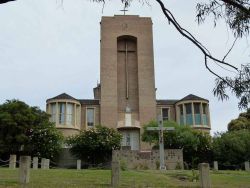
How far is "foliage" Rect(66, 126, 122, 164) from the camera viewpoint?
46750 mm

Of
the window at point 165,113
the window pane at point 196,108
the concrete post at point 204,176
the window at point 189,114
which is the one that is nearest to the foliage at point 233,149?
the window at point 189,114

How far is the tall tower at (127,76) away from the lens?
181 ft

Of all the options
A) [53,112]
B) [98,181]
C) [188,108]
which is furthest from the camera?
[188,108]

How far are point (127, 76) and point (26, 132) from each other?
1794 centimetres

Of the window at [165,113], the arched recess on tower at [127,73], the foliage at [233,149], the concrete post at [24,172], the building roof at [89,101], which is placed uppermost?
the arched recess on tower at [127,73]

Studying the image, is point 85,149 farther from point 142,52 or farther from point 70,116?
point 142,52

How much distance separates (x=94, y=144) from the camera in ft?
153

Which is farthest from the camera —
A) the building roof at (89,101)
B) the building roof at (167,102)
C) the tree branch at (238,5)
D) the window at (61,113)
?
the building roof at (167,102)

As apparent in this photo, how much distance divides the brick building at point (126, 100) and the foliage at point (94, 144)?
236 inches

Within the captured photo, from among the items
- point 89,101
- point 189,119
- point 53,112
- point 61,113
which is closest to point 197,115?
point 189,119

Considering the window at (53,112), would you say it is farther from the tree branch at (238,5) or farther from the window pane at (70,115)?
the tree branch at (238,5)

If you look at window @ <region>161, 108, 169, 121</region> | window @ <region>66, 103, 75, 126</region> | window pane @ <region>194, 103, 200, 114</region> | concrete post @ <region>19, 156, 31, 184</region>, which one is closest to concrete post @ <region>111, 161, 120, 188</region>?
concrete post @ <region>19, 156, 31, 184</region>

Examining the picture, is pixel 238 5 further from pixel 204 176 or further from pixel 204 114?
pixel 204 114

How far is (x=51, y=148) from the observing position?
46.4 meters
